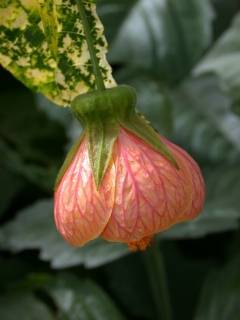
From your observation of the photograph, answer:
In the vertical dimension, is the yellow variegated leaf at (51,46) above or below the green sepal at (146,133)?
above

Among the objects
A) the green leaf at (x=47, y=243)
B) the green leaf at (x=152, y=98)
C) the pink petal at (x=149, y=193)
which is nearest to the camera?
the pink petal at (x=149, y=193)

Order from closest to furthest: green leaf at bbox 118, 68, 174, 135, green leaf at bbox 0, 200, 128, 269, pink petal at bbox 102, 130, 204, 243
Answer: pink petal at bbox 102, 130, 204, 243, green leaf at bbox 0, 200, 128, 269, green leaf at bbox 118, 68, 174, 135

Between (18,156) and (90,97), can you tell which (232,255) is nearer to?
(18,156)

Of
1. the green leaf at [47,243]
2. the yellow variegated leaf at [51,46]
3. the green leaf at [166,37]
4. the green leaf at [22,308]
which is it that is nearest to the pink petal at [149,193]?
the yellow variegated leaf at [51,46]

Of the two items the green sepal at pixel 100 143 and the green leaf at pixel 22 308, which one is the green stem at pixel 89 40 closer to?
the green sepal at pixel 100 143

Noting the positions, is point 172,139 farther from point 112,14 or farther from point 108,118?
point 108,118

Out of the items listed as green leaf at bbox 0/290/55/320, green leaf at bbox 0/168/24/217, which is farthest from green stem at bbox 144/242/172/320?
green leaf at bbox 0/168/24/217

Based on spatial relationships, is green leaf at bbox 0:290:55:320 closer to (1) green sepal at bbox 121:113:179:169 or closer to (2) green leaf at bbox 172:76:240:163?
(2) green leaf at bbox 172:76:240:163
